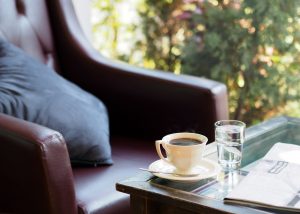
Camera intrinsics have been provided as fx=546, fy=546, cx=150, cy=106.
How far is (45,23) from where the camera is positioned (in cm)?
198

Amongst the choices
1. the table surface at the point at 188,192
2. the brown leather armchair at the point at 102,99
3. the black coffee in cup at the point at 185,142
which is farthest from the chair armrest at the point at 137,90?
the black coffee in cup at the point at 185,142

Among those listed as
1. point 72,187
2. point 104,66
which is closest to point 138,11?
point 104,66

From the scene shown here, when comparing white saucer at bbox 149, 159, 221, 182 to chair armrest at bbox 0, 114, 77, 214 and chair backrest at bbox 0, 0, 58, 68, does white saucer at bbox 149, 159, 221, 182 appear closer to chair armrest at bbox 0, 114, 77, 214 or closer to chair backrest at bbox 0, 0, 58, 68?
chair armrest at bbox 0, 114, 77, 214

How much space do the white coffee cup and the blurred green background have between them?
122 cm

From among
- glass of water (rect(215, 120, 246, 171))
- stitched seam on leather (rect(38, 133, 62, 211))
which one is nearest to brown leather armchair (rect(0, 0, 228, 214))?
stitched seam on leather (rect(38, 133, 62, 211))

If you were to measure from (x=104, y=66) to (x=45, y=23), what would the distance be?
29 centimetres

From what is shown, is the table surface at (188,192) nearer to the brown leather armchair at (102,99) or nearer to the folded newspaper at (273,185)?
the folded newspaper at (273,185)

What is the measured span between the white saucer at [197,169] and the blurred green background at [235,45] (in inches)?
46.9

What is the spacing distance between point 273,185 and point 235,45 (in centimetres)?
134

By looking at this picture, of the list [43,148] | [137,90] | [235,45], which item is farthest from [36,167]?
[235,45]

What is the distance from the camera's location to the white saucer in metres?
1.12

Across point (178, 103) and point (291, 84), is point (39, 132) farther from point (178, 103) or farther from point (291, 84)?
point (291, 84)

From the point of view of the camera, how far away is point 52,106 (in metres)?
1.55

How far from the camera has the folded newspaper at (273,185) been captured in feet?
3.34
